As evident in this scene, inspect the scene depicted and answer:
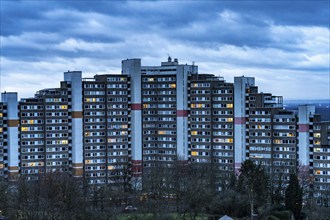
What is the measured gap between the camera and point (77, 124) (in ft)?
386

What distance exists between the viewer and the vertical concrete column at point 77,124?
117 m

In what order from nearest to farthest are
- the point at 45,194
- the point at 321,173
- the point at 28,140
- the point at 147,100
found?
the point at 45,194 < the point at 321,173 < the point at 28,140 < the point at 147,100

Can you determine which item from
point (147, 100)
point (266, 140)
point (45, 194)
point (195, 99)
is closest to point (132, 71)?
point (147, 100)

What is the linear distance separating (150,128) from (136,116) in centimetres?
563

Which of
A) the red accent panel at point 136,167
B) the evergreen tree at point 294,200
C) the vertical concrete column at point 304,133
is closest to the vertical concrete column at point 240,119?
the vertical concrete column at point 304,133

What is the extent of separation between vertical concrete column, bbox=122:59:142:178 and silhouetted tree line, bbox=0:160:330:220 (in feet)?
55.4

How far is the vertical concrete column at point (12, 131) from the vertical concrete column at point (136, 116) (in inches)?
1072

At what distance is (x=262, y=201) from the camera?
3514 inches

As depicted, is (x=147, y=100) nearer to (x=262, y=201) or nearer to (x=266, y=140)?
(x=266, y=140)

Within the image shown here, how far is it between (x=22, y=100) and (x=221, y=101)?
46.2 metres

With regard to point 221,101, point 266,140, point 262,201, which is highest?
point 221,101

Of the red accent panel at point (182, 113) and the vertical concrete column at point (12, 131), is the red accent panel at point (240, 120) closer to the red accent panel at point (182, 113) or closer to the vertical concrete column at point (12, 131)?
the red accent panel at point (182, 113)

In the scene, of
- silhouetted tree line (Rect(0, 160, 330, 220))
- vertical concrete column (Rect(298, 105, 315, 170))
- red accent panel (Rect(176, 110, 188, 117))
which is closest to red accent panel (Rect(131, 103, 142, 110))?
red accent panel (Rect(176, 110, 188, 117))

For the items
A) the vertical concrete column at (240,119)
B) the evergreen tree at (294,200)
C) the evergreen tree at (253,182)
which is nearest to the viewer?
the evergreen tree at (253,182)
